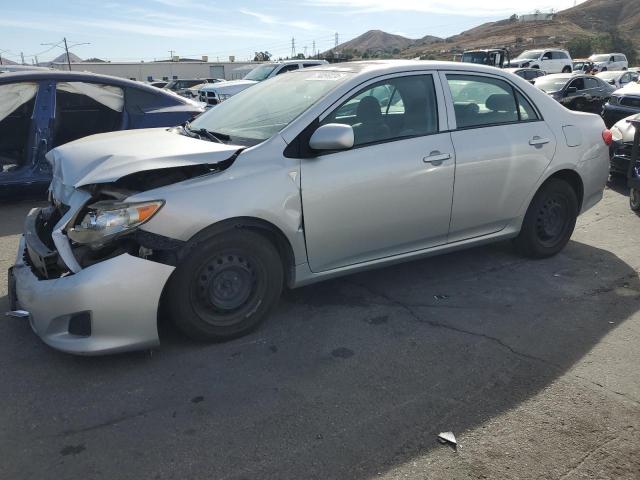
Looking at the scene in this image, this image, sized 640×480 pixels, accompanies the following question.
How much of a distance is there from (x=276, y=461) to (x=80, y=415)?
1.07 meters

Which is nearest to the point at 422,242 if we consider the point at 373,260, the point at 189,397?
the point at 373,260

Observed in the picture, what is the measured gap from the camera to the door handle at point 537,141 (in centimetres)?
458

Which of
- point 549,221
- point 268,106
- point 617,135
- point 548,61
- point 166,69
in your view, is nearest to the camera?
point 268,106

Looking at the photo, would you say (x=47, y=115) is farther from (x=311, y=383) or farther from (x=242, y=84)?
(x=242, y=84)

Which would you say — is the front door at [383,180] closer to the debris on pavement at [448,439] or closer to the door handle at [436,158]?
the door handle at [436,158]

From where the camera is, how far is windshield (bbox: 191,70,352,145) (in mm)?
3750

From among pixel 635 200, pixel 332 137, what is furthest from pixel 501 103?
pixel 635 200

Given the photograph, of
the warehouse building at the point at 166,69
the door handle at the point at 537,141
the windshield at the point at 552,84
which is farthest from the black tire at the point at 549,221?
the warehouse building at the point at 166,69

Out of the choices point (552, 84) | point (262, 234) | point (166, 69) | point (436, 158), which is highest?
point (166, 69)

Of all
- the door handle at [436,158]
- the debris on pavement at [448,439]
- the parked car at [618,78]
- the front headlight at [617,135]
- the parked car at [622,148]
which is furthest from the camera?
the parked car at [618,78]

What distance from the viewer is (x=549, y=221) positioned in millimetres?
4984

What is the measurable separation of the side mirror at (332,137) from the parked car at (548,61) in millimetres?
31106

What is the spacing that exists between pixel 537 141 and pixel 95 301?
3.65 meters

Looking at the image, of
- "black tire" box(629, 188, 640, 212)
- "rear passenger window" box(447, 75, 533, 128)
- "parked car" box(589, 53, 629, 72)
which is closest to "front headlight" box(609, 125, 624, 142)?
"black tire" box(629, 188, 640, 212)
